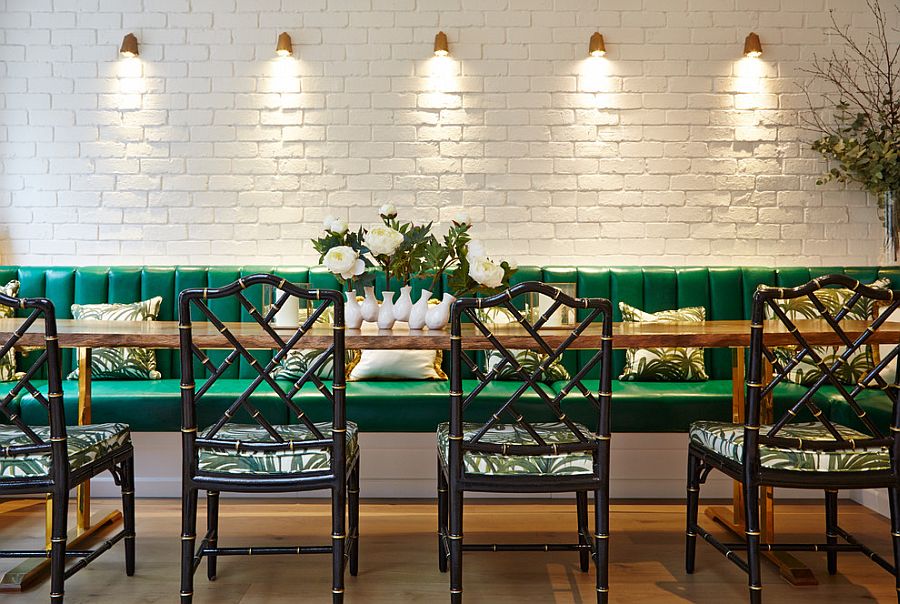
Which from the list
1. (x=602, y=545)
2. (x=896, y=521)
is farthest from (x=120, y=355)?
(x=896, y=521)

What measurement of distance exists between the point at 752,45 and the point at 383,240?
2.61 meters

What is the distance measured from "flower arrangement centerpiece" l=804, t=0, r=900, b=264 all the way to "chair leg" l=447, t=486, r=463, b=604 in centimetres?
304

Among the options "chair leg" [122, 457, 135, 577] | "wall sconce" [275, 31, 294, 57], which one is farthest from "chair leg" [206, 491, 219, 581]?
"wall sconce" [275, 31, 294, 57]

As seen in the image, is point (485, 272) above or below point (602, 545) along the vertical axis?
above

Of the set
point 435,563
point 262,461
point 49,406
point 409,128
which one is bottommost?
point 435,563

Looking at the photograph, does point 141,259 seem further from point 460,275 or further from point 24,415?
point 460,275

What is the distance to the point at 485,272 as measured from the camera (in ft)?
8.63

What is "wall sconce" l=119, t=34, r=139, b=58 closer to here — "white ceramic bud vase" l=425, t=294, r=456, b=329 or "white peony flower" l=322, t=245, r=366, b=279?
"white peony flower" l=322, t=245, r=366, b=279

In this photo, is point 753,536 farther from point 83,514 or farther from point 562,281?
point 83,514

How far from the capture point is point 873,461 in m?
2.21

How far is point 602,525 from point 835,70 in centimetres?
323

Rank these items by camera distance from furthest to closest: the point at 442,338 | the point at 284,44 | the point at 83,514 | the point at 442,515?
1. the point at 284,44
2. the point at 83,514
3. the point at 442,515
4. the point at 442,338

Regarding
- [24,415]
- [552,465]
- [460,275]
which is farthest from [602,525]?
[24,415]

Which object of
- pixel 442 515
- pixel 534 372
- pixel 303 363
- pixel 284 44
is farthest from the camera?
pixel 284 44
